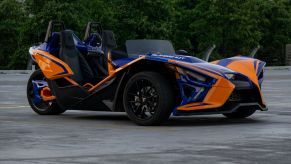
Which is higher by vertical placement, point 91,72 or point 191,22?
point 91,72

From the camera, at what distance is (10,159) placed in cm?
735

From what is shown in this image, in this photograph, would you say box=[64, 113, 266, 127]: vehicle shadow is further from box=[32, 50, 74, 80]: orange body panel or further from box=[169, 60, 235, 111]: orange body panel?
box=[32, 50, 74, 80]: orange body panel

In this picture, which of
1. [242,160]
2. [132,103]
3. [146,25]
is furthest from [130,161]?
[146,25]

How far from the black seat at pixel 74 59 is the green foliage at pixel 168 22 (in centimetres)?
4523

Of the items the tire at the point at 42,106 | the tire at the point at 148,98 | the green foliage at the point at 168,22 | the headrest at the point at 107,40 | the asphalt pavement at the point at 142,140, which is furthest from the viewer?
the green foliage at the point at 168,22

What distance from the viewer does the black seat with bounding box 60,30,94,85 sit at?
1283 cm

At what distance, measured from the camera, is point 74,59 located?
1307 cm

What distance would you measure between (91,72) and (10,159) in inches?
219

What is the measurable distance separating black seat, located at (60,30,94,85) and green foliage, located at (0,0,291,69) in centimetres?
4523

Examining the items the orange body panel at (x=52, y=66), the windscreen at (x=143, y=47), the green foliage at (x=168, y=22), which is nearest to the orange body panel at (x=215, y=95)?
the windscreen at (x=143, y=47)

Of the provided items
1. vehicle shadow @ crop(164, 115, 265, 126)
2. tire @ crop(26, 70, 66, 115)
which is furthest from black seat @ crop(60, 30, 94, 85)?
vehicle shadow @ crop(164, 115, 265, 126)

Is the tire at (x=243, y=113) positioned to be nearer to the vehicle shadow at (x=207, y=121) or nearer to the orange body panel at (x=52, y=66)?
the vehicle shadow at (x=207, y=121)

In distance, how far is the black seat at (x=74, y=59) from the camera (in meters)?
12.8

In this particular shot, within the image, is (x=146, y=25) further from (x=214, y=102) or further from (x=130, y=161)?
(x=130, y=161)
